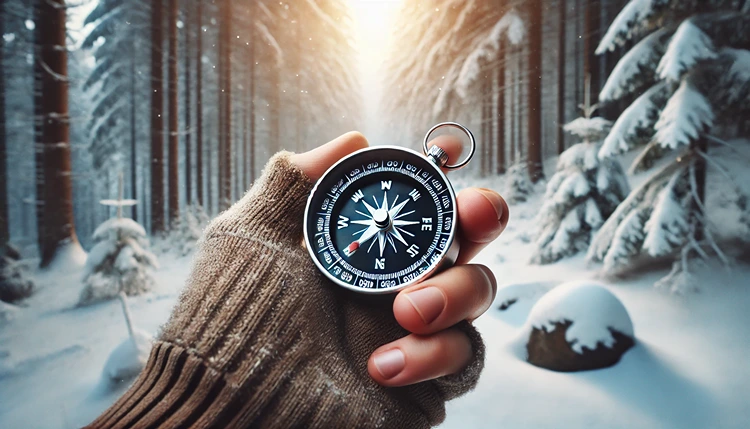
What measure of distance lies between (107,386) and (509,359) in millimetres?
1623

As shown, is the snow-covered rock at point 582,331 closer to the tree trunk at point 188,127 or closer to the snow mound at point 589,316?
the snow mound at point 589,316

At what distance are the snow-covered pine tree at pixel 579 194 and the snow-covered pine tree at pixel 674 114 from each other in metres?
0.05

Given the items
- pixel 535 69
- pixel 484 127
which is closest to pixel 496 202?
pixel 484 127

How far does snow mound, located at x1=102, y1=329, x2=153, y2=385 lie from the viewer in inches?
62.9

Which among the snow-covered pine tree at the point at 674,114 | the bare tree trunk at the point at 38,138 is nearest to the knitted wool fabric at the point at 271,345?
the snow-covered pine tree at the point at 674,114

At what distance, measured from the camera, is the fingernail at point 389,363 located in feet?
1.81

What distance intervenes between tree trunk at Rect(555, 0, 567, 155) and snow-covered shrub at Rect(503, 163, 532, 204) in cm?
16

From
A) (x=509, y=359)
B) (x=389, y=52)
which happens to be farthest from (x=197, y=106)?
(x=509, y=359)

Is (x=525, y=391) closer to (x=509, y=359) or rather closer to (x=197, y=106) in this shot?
(x=509, y=359)

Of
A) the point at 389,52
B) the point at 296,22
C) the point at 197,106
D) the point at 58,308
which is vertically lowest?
the point at 58,308

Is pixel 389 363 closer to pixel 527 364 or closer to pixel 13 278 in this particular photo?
pixel 527 364

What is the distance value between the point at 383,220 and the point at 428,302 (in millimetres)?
138

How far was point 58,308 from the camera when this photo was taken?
1.63 m

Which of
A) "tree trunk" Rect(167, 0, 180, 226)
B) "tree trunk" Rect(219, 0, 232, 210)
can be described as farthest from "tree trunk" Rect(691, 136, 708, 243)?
"tree trunk" Rect(167, 0, 180, 226)
